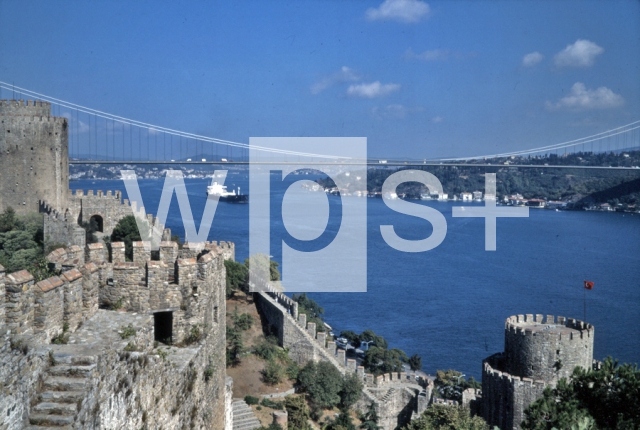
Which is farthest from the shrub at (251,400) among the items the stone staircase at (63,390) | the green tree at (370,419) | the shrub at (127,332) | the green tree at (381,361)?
the stone staircase at (63,390)

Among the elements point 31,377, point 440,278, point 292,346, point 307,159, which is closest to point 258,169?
point 307,159

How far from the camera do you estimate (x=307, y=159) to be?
40781 millimetres

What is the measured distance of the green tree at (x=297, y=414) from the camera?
35.8 feet

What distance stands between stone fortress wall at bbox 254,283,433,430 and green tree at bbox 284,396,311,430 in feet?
8.95

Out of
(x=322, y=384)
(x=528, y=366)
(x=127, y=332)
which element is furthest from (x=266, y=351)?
(x=127, y=332)

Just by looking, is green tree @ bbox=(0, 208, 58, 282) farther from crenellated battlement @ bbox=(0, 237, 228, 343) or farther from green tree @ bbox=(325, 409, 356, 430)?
green tree @ bbox=(325, 409, 356, 430)

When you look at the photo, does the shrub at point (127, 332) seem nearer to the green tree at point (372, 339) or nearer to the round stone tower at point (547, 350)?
the round stone tower at point (547, 350)

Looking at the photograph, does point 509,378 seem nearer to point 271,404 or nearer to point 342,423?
point 342,423

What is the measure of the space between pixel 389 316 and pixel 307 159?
1861 cm

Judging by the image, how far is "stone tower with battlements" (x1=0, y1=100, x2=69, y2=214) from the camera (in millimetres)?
12984

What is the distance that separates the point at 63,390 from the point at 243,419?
713 centimetres

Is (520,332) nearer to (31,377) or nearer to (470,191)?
(31,377)

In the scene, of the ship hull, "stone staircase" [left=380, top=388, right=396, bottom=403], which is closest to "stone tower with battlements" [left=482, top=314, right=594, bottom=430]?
"stone staircase" [left=380, top=388, right=396, bottom=403]

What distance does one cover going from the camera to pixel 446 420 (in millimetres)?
10938
